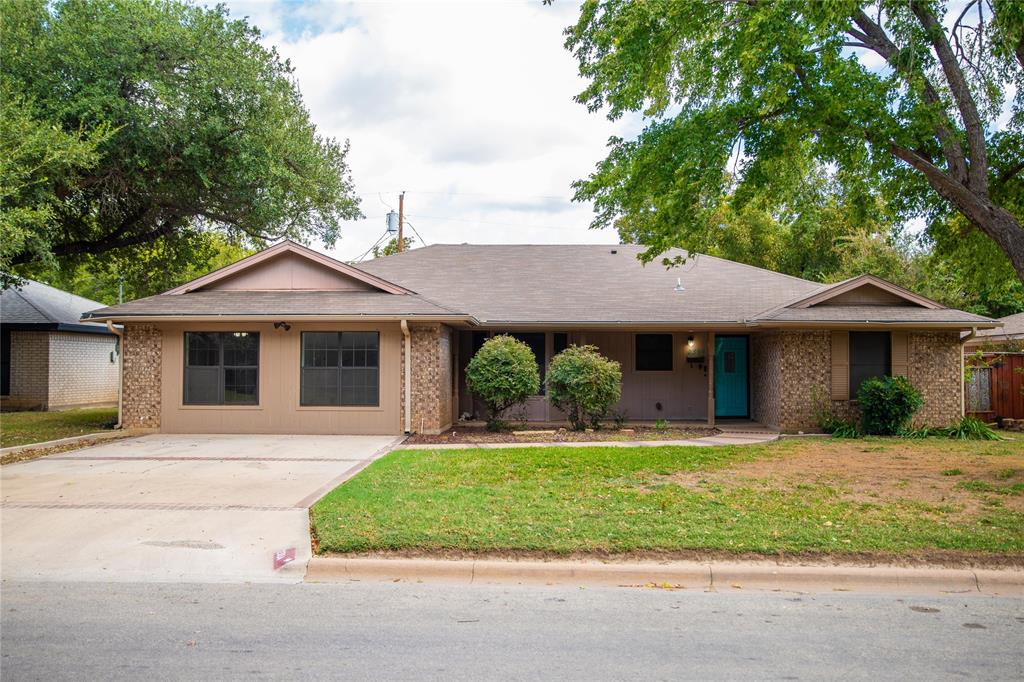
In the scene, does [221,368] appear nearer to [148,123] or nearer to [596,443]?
[148,123]

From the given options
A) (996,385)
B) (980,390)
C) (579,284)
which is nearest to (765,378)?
(579,284)

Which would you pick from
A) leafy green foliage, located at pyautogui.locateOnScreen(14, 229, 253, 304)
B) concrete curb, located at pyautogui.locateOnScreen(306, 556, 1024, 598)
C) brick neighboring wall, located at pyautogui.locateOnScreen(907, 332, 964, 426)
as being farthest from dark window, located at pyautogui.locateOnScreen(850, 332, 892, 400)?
leafy green foliage, located at pyautogui.locateOnScreen(14, 229, 253, 304)

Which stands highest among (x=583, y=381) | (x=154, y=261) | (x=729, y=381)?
(x=154, y=261)

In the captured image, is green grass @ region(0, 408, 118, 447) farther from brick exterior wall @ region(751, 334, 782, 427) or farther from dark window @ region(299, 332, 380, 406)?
brick exterior wall @ region(751, 334, 782, 427)

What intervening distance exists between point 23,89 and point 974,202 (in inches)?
680

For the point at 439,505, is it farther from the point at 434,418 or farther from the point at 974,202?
the point at 974,202

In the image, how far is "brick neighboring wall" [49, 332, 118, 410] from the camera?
21016 mm

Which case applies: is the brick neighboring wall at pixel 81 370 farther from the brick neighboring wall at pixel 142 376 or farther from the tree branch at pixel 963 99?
the tree branch at pixel 963 99

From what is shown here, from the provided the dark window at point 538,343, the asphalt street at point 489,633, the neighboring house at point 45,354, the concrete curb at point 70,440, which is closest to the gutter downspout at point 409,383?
the dark window at point 538,343

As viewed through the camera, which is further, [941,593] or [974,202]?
[974,202]

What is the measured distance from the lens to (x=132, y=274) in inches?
803

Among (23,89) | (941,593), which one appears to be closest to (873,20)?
(941,593)

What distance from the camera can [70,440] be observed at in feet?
42.1

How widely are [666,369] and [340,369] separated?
809cm
